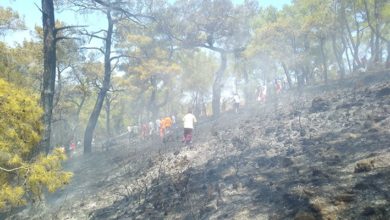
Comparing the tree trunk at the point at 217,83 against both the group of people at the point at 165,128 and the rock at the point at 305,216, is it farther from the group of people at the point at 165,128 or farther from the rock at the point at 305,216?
the rock at the point at 305,216

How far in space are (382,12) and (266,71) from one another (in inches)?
715

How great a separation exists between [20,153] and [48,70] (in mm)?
4362

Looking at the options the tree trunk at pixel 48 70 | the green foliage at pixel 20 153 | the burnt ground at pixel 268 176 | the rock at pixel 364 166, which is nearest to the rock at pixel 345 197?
the burnt ground at pixel 268 176

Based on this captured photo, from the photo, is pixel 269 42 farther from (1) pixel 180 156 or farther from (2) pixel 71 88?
(1) pixel 180 156

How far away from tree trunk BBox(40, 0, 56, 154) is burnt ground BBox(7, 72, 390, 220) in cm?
250

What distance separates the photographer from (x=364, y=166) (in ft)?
23.2

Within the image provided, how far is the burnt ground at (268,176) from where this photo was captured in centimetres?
642

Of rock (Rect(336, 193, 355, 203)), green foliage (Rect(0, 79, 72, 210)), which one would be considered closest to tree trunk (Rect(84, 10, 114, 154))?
green foliage (Rect(0, 79, 72, 210))

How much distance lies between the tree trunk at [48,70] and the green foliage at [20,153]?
2920 millimetres

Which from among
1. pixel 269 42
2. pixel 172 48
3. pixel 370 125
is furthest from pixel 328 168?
pixel 269 42

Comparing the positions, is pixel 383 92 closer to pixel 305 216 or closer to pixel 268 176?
pixel 268 176

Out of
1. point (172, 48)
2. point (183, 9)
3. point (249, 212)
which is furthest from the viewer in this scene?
point (172, 48)

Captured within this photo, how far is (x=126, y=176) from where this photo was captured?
13219 mm

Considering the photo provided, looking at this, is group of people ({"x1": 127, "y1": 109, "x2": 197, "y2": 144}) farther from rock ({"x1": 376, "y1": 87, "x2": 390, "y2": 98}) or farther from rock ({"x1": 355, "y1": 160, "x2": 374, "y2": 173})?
rock ({"x1": 355, "y1": 160, "x2": 374, "y2": 173})
